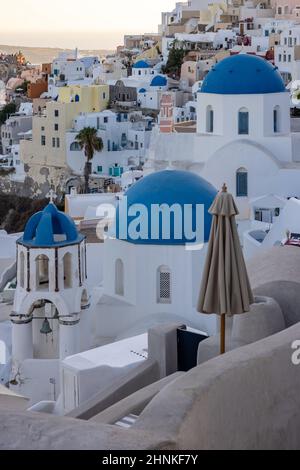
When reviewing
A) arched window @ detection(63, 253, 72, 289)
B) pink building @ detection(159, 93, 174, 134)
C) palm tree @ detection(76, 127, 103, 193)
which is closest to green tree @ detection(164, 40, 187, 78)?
palm tree @ detection(76, 127, 103, 193)

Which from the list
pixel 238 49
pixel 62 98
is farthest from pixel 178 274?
pixel 238 49

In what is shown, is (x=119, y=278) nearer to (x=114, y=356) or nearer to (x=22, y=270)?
(x=22, y=270)

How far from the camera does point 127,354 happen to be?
12.2 m

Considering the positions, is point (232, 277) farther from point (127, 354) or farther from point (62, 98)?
point (62, 98)

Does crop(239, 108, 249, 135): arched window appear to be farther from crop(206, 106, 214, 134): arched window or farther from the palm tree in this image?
the palm tree

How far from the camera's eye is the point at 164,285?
14.8 m

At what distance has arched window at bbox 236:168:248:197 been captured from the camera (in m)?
20.3

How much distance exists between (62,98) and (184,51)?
12.2 meters

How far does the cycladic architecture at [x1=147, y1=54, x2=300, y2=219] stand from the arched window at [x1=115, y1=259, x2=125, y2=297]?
206 inches

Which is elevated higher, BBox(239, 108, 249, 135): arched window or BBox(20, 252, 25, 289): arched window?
BBox(239, 108, 249, 135): arched window

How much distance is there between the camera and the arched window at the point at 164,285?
579 inches

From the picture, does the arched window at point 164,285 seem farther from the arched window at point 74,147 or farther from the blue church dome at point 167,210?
A: the arched window at point 74,147

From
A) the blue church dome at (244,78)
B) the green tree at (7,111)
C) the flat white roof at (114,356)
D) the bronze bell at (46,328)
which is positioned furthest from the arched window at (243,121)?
the green tree at (7,111)

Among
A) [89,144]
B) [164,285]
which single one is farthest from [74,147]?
[164,285]
